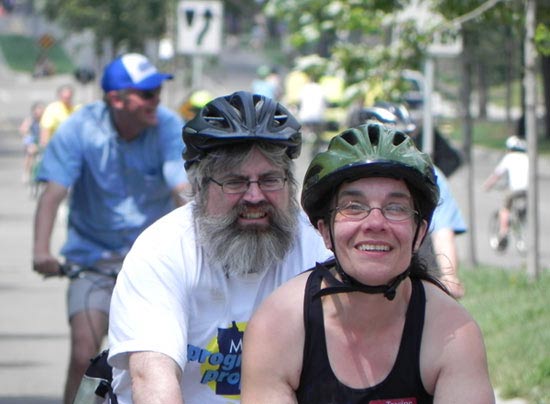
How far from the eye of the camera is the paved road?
9.19 meters

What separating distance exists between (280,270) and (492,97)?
56487mm

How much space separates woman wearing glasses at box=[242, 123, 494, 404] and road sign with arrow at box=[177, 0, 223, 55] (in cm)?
1440

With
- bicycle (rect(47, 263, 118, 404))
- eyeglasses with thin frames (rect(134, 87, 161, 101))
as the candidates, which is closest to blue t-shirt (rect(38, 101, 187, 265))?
eyeglasses with thin frames (rect(134, 87, 161, 101))

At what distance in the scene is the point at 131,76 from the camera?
665 cm

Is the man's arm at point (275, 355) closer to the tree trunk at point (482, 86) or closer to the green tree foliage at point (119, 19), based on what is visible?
the green tree foliage at point (119, 19)

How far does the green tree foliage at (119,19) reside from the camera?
3203 centimetres

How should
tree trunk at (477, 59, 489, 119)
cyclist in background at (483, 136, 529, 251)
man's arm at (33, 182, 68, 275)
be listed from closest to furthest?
man's arm at (33, 182, 68, 275), cyclist in background at (483, 136, 529, 251), tree trunk at (477, 59, 489, 119)

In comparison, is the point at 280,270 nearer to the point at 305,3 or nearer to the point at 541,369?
the point at 541,369

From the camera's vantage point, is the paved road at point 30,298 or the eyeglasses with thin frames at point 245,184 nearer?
the eyeglasses with thin frames at point 245,184

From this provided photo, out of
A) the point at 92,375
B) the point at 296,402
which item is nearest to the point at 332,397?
the point at 296,402

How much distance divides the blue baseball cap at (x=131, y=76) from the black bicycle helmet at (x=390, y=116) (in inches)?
39.9

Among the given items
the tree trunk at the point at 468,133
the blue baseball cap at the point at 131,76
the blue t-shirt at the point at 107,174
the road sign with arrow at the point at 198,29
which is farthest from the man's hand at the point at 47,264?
the road sign with arrow at the point at 198,29

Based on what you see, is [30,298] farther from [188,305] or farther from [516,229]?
[188,305]

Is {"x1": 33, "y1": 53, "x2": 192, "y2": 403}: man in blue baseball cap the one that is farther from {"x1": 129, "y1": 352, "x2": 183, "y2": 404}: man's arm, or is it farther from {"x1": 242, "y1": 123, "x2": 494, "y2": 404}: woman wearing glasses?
{"x1": 242, "y1": 123, "x2": 494, "y2": 404}: woman wearing glasses
